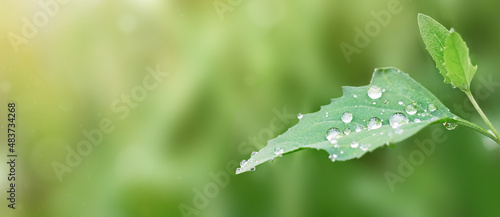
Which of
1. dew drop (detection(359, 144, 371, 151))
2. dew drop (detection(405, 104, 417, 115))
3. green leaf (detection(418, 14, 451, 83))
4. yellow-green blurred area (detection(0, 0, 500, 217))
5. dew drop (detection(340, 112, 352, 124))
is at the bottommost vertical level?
dew drop (detection(359, 144, 371, 151))

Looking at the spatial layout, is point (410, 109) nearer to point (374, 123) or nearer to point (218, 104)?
point (374, 123)

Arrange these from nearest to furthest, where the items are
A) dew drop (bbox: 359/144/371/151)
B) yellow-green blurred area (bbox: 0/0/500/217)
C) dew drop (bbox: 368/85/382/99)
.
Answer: dew drop (bbox: 359/144/371/151), dew drop (bbox: 368/85/382/99), yellow-green blurred area (bbox: 0/0/500/217)

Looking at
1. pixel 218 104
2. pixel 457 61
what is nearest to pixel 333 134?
pixel 457 61

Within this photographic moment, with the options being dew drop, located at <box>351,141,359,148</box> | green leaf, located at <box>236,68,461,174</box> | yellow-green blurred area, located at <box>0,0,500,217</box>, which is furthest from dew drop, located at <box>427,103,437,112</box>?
yellow-green blurred area, located at <box>0,0,500,217</box>

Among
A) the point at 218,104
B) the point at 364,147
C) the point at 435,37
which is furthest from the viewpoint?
the point at 218,104

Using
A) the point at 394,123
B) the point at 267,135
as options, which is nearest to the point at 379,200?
the point at 267,135

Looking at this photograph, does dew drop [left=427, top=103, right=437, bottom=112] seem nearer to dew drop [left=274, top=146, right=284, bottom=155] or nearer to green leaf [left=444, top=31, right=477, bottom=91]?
green leaf [left=444, top=31, right=477, bottom=91]
